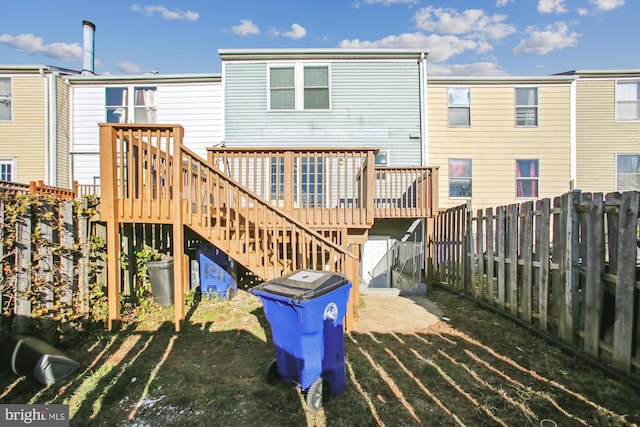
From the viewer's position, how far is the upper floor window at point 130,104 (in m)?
10.6

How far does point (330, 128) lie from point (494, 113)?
5721 mm

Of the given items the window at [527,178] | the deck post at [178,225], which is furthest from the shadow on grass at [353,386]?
the window at [527,178]

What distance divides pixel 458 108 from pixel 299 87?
216 inches

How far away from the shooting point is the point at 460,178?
35.5 feet

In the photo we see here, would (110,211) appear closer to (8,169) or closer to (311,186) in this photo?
(311,186)

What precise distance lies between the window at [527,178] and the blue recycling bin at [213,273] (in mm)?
9990

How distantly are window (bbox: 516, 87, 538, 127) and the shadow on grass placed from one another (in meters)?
9.42

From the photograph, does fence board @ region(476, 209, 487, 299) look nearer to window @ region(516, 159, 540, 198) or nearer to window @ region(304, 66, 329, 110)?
window @ region(516, 159, 540, 198)

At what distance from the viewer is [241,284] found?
6.55 m

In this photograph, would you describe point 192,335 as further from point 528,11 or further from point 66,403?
point 528,11

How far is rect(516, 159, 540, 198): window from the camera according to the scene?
1080 cm

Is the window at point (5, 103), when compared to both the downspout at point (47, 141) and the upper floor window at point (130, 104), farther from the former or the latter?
the upper floor window at point (130, 104)

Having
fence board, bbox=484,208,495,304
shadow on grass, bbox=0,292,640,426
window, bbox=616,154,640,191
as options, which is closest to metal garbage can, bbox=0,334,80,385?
shadow on grass, bbox=0,292,640,426

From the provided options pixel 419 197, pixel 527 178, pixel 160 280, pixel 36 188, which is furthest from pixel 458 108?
pixel 36 188
